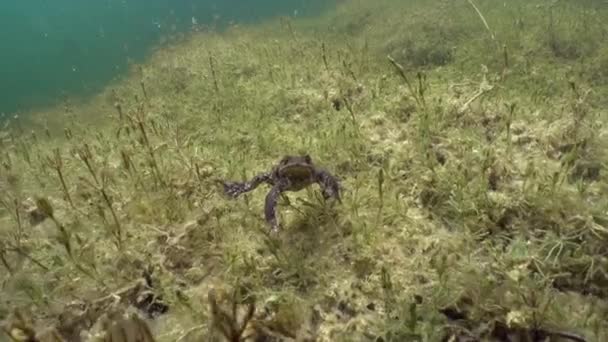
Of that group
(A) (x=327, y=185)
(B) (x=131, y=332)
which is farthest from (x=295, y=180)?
(B) (x=131, y=332)

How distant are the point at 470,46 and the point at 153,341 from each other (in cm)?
792

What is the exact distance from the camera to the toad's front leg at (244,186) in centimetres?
382

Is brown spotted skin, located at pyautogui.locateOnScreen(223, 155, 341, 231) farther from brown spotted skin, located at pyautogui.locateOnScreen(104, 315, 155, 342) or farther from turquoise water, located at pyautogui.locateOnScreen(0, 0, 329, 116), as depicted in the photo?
turquoise water, located at pyautogui.locateOnScreen(0, 0, 329, 116)

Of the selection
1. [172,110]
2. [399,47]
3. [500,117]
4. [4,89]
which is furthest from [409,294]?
[4,89]

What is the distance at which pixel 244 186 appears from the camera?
3.94 meters

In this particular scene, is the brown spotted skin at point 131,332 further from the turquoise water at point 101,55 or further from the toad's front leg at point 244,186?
the turquoise water at point 101,55

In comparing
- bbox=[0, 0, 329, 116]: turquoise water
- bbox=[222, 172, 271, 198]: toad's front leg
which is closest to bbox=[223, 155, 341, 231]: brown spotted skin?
bbox=[222, 172, 271, 198]: toad's front leg

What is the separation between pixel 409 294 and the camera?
3.09 metres

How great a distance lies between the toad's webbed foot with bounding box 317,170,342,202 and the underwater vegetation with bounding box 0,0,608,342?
0.03 metres

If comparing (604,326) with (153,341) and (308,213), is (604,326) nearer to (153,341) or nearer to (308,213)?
(308,213)

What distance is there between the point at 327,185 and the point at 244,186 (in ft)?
2.59

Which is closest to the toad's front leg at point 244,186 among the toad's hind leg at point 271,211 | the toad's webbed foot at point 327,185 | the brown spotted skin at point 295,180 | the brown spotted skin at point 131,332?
the brown spotted skin at point 295,180

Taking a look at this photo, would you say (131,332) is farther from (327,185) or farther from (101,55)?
(101,55)

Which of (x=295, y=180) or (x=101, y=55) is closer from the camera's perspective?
(x=295, y=180)
